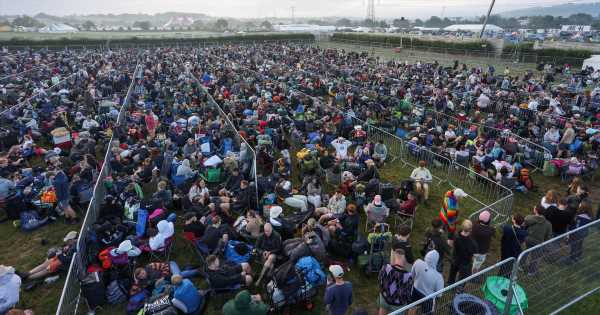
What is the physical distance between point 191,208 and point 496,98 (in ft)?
62.0

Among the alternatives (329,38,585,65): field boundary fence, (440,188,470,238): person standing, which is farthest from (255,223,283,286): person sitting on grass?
(329,38,585,65): field boundary fence

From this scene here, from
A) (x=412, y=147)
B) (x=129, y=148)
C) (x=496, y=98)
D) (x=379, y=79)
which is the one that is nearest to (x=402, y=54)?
(x=379, y=79)

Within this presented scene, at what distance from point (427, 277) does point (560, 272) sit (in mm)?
2760

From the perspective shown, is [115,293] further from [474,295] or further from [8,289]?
[474,295]

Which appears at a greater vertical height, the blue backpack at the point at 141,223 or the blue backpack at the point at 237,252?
the blue backpack at the point at 141,223

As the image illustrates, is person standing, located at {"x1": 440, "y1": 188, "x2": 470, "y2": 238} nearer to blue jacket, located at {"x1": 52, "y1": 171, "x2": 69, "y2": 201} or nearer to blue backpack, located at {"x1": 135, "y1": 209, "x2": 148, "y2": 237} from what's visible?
blue backpack, located at {"x1": 135, "y1": 209, "x2": 148, "y2": 237}

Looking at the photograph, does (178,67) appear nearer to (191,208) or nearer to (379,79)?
(379,79)

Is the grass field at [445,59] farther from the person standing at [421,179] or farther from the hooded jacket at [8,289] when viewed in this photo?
the hooded jacket at [8,289]

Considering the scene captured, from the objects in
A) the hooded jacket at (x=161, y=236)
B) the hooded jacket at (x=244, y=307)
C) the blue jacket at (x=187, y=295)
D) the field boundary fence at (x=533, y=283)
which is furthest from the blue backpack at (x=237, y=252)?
the field boundary fence at (x=533, y=283)

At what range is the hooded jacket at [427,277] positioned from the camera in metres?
5.30

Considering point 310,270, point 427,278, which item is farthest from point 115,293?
point 427,278

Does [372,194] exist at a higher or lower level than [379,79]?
lower

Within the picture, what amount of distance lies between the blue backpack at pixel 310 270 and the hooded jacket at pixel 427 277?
1726mm

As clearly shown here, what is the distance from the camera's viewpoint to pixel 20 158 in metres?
12.1
